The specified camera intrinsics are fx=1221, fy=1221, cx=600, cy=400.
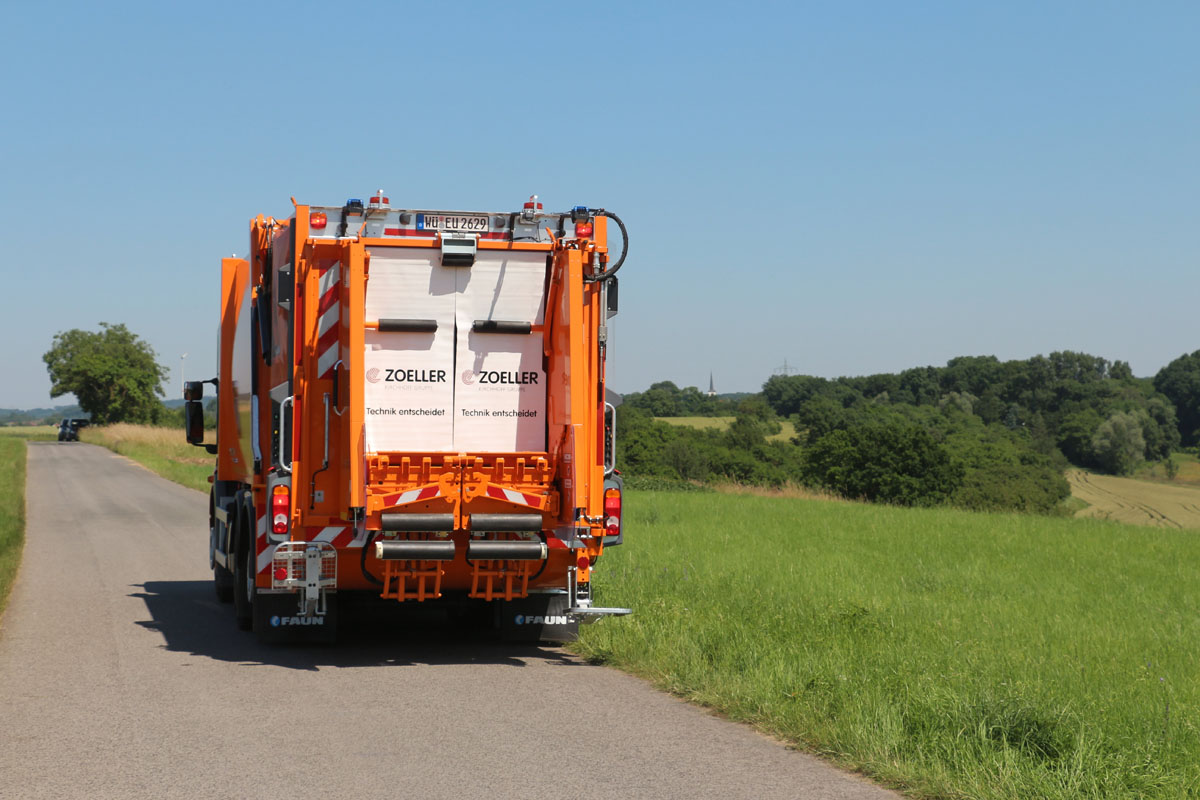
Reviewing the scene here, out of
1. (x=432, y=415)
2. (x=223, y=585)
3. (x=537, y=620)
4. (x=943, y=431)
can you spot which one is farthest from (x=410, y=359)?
(x=943, y=431)

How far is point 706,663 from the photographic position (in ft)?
28.3

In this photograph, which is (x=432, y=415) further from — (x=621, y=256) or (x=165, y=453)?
(x=165, y=453)

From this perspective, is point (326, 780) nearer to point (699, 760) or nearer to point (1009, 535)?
point (699, 760)

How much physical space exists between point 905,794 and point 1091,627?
6.30 m

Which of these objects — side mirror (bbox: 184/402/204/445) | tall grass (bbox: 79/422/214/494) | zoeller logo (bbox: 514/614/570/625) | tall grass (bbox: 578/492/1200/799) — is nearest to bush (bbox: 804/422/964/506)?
tall grass (bbox: 79/422/214/494)

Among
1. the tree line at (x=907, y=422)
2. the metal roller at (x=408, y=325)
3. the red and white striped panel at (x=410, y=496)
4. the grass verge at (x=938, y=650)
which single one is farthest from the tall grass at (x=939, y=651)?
the tree line at (x=907, y=422)

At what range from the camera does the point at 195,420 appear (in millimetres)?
13781

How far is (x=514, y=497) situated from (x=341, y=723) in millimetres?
2438

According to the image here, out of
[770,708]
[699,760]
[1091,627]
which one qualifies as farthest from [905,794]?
[1091,627]

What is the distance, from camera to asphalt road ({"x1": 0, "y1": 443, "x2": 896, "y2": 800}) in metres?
5.85

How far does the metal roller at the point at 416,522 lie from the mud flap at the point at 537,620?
50.0 inches

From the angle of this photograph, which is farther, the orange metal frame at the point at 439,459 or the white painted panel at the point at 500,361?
the white painted panel at the point at 500,361

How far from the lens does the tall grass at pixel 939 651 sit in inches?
239

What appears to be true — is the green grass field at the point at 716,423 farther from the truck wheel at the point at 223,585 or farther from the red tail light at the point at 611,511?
the red tail light at the point at 611,511
